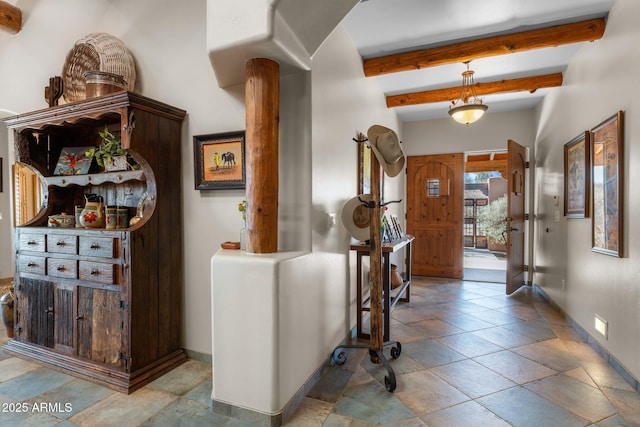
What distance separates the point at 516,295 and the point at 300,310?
3.91m

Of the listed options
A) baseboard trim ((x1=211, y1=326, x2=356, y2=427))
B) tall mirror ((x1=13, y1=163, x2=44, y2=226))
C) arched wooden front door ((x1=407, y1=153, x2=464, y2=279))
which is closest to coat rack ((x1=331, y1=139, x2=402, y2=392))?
baseboard trim ((x1=211, y1=326, x2=356, y2=427))

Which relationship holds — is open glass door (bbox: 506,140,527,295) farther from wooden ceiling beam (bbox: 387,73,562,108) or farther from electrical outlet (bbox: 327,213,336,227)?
electrical outlet (bbox: 327,213,336,227)

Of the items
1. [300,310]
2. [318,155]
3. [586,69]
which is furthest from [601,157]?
[300,310]

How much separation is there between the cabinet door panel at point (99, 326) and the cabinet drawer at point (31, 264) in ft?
1.54

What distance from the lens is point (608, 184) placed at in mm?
2504

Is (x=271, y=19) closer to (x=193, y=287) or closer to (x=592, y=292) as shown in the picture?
(x=193, y=287)

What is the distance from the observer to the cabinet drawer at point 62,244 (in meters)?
2.31

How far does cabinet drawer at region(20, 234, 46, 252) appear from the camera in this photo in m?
2.47

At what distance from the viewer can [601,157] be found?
2660mm

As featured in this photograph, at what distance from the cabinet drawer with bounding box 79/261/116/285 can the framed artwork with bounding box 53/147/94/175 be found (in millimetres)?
885

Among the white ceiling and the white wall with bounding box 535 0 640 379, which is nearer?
the white wall with bounding box 535 0 640 379

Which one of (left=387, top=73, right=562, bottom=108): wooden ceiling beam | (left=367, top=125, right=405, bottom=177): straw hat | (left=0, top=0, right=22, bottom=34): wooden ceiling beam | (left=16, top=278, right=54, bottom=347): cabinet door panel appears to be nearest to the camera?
(left=367, top=125, right=405, bottom=177): straw hat

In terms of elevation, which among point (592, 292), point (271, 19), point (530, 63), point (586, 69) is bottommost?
point (592, 292)

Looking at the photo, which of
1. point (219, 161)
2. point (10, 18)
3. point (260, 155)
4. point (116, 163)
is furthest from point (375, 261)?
point (10, 18)
